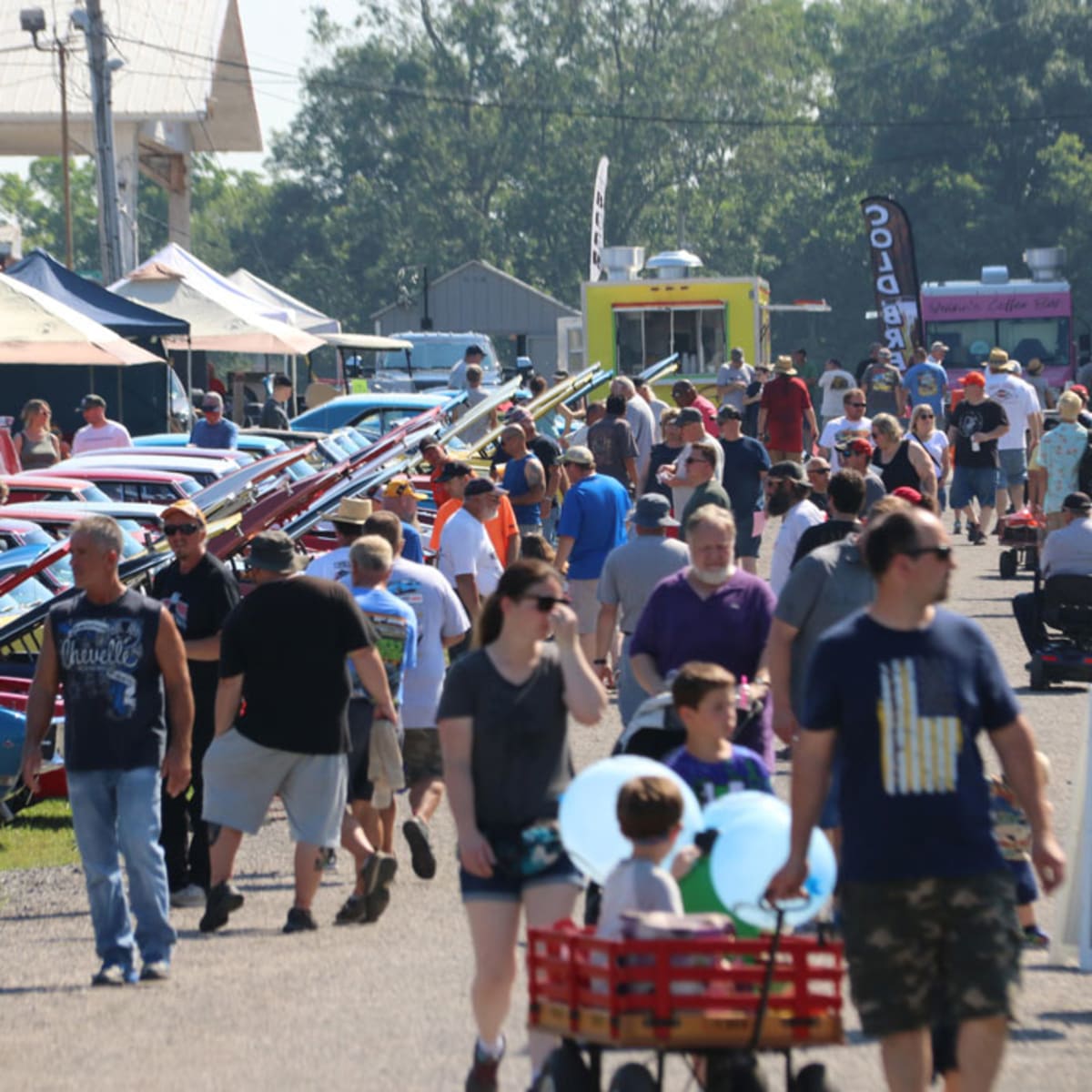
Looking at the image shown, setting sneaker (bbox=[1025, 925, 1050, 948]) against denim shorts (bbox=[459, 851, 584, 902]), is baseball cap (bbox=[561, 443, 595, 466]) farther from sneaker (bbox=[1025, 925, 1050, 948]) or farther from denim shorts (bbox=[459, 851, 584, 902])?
denim shorts (bbox=[459, 851, 584, 902])

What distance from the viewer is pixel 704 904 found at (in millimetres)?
6117

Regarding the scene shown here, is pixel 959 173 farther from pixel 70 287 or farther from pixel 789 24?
pixel 70 287

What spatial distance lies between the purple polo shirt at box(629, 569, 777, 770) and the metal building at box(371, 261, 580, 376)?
224ft

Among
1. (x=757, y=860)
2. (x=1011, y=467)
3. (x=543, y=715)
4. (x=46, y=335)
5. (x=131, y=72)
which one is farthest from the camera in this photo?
(x=131, y=72)

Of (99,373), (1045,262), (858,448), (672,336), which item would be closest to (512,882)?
(858,448)

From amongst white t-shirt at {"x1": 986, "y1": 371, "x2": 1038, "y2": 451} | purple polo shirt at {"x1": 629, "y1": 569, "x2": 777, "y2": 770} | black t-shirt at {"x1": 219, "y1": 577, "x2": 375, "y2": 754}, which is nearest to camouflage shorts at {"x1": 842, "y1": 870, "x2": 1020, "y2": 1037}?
purple polo shirt at {"x1": 629, "y1": 569, "x2": 777, "y2": 770}

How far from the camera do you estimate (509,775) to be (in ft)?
21.8

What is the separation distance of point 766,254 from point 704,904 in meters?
90.9

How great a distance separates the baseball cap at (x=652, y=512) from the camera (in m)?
11.2

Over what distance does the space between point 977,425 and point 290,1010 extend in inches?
610

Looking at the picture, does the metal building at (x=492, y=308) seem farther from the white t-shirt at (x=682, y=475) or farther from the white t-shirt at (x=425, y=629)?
the white t-shirt at (x=425, y=629)

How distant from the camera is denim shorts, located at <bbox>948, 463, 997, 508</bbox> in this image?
2327 cm

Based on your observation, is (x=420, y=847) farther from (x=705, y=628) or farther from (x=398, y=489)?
(x=398, y=489)

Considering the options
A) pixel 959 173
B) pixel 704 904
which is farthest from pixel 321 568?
pixel 959 173
